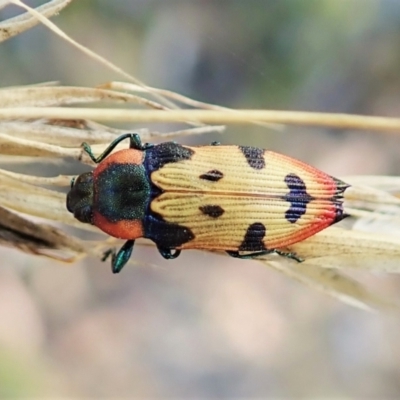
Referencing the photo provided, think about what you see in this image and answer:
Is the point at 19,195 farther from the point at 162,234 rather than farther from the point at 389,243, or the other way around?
the point at 389,243

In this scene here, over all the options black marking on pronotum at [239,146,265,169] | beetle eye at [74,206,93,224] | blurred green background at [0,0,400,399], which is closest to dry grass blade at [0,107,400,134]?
beetle eye at [74,206,93,224]

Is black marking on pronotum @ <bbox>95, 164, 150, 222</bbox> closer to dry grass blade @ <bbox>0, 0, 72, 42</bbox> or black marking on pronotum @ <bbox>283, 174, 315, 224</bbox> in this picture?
black marking on pronotum @ <bbox>283, 174, 315, 224</bbox>

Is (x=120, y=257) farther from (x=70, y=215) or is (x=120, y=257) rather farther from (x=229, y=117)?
(x=229, y=117)

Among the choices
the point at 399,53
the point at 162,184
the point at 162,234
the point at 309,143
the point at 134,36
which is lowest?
the point at 162,234

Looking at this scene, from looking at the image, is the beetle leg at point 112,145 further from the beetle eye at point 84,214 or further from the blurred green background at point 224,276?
the blurred green background at point 224,276

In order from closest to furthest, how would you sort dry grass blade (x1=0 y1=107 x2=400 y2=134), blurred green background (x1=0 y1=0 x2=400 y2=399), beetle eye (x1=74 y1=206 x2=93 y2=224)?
dry grass blade (x1=0 y1=107 x2=400 y2=134) → beetle eye (x1=74 y1=206 x2=93 y2=224) → blurred green background (x1=0 y1=0 x2=400 y2=399)

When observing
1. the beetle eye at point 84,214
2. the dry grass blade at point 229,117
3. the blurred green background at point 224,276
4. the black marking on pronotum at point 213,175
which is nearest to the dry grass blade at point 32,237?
the beetle eye at point 84,214

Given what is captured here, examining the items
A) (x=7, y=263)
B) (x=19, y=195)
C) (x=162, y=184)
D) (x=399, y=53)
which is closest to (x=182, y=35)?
(x=399, y=53)
